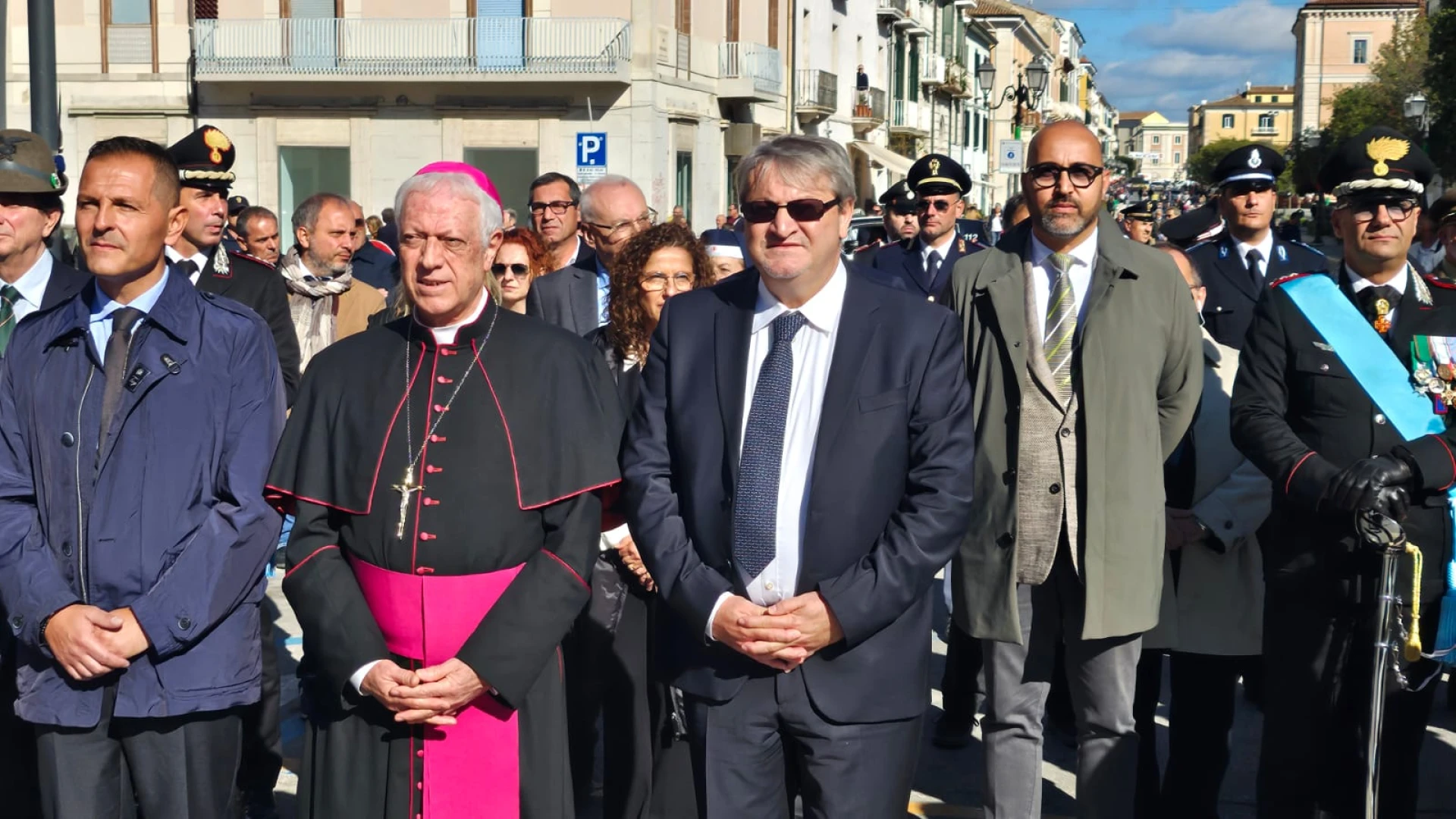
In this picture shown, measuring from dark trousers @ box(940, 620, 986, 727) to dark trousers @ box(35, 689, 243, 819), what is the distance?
3214 millimetres

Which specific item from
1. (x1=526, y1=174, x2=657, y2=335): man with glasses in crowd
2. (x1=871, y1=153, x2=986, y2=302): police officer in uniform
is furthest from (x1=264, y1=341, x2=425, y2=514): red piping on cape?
(x1=871, y1=153, x2=986, y2=302): police officer in uniform

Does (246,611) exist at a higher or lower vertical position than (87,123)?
lower

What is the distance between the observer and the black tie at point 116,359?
3631 millimetres

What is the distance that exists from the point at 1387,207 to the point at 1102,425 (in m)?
1.02

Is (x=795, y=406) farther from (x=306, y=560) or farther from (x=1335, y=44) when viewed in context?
(x=1335, y=44)

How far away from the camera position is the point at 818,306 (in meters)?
3.62

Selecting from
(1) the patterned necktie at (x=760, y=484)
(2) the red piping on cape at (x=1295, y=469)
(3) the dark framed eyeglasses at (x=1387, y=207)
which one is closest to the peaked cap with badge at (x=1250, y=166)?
(3) the dark framed eyeglasses at (x=1387, y=207)

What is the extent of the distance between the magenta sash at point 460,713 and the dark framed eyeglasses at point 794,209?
1.02 metres

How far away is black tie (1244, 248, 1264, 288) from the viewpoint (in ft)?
21.5

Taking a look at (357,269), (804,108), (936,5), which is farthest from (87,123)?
(936,5)

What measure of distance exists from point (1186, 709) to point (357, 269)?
249 inches

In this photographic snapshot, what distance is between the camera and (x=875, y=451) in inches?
137

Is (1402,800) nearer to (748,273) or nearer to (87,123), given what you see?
(748,273)

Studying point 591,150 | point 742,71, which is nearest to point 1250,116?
point 742,71
